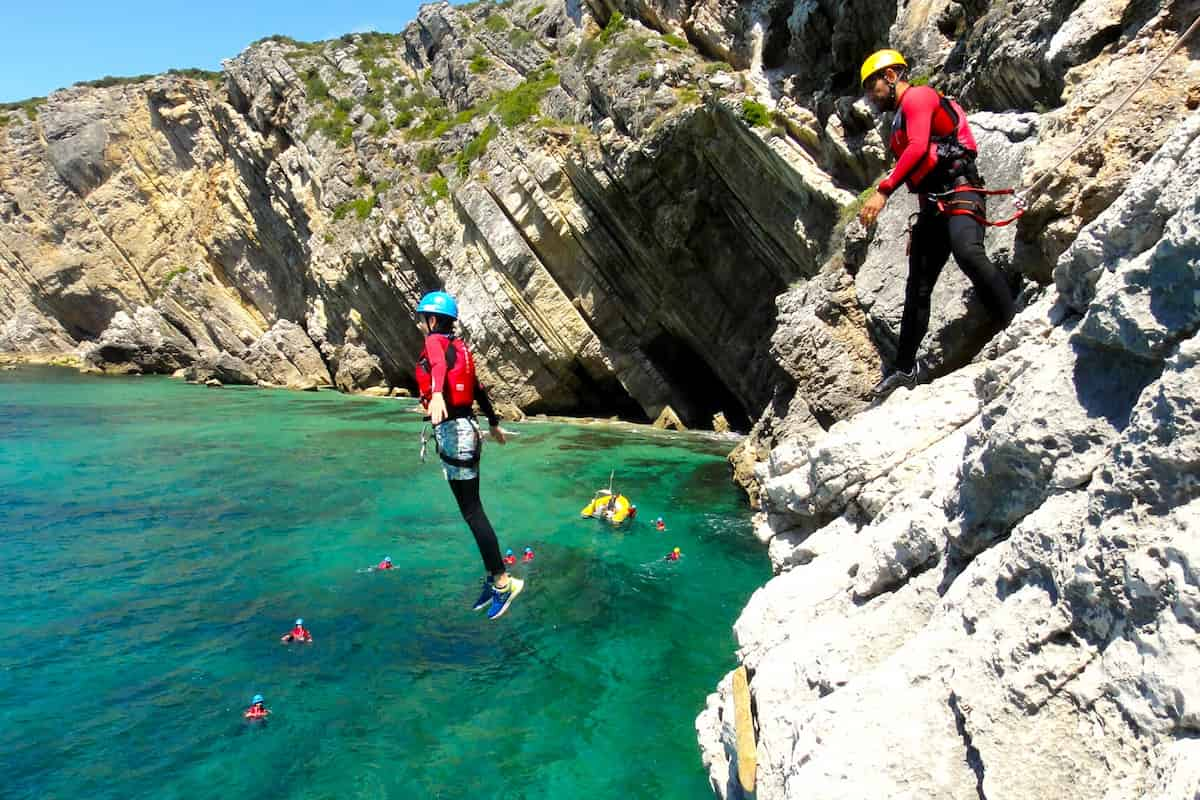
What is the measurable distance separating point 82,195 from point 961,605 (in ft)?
236

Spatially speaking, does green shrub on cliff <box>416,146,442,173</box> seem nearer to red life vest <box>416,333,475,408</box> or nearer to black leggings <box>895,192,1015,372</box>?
red life vest <box>416,333,475,408</box>

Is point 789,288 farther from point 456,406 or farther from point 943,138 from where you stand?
point 456,406

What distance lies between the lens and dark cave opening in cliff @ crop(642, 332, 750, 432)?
101 feet

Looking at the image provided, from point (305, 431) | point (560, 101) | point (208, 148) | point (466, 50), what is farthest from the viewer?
point (208, 148)

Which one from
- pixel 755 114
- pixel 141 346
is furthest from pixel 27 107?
pixel 755 114

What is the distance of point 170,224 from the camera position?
57.1m

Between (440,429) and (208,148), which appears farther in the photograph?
(208,148)

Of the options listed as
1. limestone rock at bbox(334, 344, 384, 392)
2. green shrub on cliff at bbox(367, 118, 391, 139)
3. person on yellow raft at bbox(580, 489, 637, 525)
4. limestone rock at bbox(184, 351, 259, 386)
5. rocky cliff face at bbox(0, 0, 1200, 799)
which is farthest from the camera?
limestone rock at bbox(184, 351, 259, 386)

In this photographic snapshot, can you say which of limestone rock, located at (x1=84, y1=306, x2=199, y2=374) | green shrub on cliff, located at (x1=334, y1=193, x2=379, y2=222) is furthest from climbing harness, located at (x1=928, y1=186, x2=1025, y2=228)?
limestone rock, located at (x1=84, y1=306, x2=199, y2=374)

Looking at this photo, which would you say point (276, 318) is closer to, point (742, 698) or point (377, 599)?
point (377, 599)

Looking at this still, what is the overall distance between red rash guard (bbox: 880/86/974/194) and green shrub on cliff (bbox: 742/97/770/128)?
608 inches

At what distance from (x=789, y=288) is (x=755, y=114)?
553 cm

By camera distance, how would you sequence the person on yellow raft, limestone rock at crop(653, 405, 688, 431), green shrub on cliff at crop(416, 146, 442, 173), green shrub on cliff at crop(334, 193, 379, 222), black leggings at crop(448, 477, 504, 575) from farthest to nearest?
green shrub on cliff at crop(334, 193, 379, 222)
green shrub on cliff at crop(416, 146, 442, 173)
limestone rock at crop(653, 405, 688, 431)
the person on yellow raft
black leggings at crop(448, 477, 504, 575)

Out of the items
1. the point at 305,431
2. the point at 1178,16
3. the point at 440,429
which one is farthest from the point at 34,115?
the point at 1178,16
